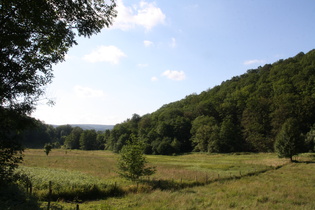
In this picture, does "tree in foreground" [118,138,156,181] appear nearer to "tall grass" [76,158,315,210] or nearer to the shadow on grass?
"tall grass" [76,158,315,210]

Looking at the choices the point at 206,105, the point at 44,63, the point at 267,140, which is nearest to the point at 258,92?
the point at 206,105

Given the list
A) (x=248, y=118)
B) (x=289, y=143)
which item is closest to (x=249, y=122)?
(x=248, y=118)

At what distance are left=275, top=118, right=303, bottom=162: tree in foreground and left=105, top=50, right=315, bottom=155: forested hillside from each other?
1392 centimetres

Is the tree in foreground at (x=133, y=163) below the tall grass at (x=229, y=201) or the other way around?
the other way around

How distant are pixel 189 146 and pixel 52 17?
102 m

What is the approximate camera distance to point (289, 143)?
43.1 metres

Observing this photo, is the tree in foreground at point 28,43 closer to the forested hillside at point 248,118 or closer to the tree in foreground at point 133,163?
the tree in foreground at point 133,163

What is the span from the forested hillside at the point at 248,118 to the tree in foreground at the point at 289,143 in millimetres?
13922

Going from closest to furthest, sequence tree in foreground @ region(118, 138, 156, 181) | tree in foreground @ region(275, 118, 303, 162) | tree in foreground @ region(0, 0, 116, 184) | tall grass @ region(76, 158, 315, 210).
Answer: tree in foreground @ region(0, 0, 116, 184) → tall grass @ region(76, 158, 315, 210) → tree in foreground @ region(118, 138, 156, 181) → tree in foreground @ region(275, 118, 303, 162)

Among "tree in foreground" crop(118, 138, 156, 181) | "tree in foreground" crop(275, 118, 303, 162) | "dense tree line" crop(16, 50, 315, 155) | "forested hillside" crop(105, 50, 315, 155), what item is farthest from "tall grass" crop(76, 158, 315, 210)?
"forested hillside" crop(105, 50, 315, 155)

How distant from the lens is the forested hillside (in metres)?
77.4

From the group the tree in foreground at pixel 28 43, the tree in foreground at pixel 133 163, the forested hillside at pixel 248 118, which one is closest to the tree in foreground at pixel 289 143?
the forested hillside at pixel 248 118

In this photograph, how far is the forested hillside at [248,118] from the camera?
254 ft

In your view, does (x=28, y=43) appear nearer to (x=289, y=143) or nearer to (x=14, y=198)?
(x=14, y=198)
